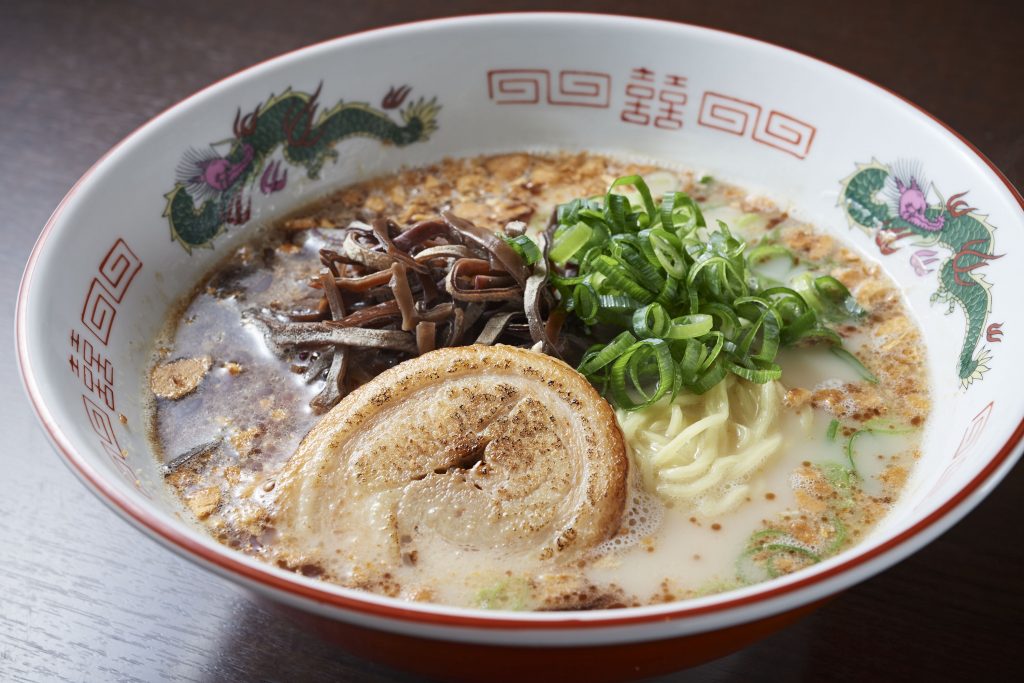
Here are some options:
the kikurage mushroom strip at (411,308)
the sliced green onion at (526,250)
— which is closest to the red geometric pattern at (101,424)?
the kikurage mushroom strip at (411,308)

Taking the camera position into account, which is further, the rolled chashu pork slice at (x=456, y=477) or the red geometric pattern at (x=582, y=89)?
the red geometric pattern at (x=582, y=89)

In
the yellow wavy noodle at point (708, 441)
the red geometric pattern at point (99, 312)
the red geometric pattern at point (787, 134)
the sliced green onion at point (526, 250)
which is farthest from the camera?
the red geometric pattern at point (787, 134)

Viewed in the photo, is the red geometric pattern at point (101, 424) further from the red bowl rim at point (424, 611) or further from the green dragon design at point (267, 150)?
the green dragon design at point (267, 150)

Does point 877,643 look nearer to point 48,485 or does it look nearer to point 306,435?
point 306,435

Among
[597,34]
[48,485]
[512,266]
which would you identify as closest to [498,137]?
[597,34]

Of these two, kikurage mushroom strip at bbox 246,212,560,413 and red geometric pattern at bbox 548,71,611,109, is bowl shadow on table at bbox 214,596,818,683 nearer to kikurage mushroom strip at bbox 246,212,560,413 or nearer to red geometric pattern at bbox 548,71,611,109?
kikurage mushroom strip at bbox 246,212,560,413

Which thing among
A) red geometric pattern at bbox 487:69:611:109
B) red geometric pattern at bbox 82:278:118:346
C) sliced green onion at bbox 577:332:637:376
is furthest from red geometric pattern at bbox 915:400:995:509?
red geometric pattern at bbox 82:278:118:346
